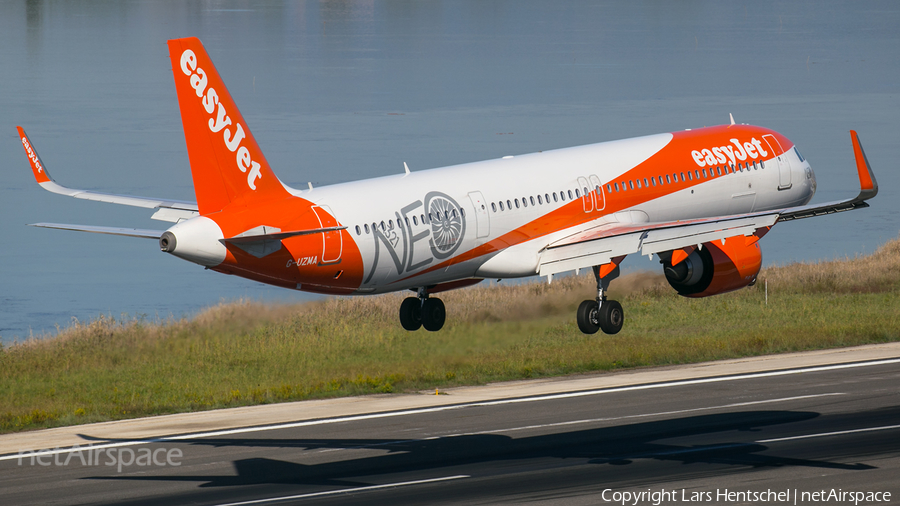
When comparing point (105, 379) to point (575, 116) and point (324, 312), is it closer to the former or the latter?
point (324, 312)

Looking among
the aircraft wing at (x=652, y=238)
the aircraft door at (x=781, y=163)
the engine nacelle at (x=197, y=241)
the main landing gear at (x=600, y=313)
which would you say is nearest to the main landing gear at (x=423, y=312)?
the aircraft wing at (x=652, y=238)

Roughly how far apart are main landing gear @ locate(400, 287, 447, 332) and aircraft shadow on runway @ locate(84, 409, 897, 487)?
7270mm

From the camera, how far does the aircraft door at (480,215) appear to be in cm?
4438

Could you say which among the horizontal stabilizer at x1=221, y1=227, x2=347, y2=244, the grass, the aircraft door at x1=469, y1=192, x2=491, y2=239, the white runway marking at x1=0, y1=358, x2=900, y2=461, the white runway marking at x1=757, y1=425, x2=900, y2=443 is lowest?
the white runway marking at x1=757, y1=425, x2=900, y2=443

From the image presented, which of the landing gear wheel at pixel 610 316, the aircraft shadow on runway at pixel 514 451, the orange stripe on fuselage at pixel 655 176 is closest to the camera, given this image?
the aircraft shadow on runway at pixel 514 451

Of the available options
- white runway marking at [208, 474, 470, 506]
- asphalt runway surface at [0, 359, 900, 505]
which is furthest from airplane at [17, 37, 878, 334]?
white runway marking at [208, 474, 470, 506]

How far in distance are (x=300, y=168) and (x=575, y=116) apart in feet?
124

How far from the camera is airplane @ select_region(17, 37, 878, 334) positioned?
3844 cm

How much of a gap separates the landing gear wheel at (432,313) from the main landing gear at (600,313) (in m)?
5.00

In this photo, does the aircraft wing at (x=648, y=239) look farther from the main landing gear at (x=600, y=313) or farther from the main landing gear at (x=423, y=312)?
the main landing gear at (x=423, y=312)

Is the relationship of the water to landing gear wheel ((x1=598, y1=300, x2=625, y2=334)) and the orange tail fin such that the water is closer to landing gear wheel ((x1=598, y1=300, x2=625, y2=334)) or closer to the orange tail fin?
landing gear wheel ((x1=598, y1=300, x2=625, y2=334))

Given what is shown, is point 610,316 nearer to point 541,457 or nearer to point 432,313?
point 432,313

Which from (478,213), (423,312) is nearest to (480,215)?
(478,213)

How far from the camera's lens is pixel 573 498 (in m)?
32.4
